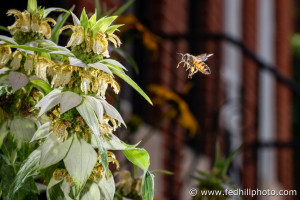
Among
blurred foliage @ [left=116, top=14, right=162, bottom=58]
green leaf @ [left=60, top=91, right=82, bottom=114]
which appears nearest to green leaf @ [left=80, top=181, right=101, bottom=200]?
green leaf @ [left=60, top=91, right=82, bottom=114]

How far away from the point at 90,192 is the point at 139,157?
0.08 m

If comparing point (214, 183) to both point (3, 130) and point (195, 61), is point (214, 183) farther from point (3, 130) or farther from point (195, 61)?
point (3, 130)

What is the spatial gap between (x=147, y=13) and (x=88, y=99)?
11.8 ft

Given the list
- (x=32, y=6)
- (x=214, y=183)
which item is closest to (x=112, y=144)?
(x=32, y=6)

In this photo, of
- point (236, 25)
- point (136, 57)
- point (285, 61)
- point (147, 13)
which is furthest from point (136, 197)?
point (285, 61)

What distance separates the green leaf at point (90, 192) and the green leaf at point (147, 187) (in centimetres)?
6

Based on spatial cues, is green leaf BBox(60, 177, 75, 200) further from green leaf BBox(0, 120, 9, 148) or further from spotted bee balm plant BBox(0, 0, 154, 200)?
green leaf BBox(0, 120, 9, 148)

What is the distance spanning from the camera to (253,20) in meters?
8.63

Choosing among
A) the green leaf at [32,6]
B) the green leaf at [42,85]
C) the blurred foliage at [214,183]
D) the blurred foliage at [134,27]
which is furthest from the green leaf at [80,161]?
the blurred foliage at [134,27]

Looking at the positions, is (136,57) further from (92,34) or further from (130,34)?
(92,34)

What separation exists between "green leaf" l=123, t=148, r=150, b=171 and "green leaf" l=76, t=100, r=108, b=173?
0.05 meters

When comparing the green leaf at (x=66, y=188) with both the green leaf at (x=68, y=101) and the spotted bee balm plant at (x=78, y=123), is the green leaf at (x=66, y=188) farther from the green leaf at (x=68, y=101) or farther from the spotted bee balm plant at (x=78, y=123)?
the green leaf at (x=68, y=101)

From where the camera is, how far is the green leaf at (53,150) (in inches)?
32.6

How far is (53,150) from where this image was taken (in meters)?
0.84
